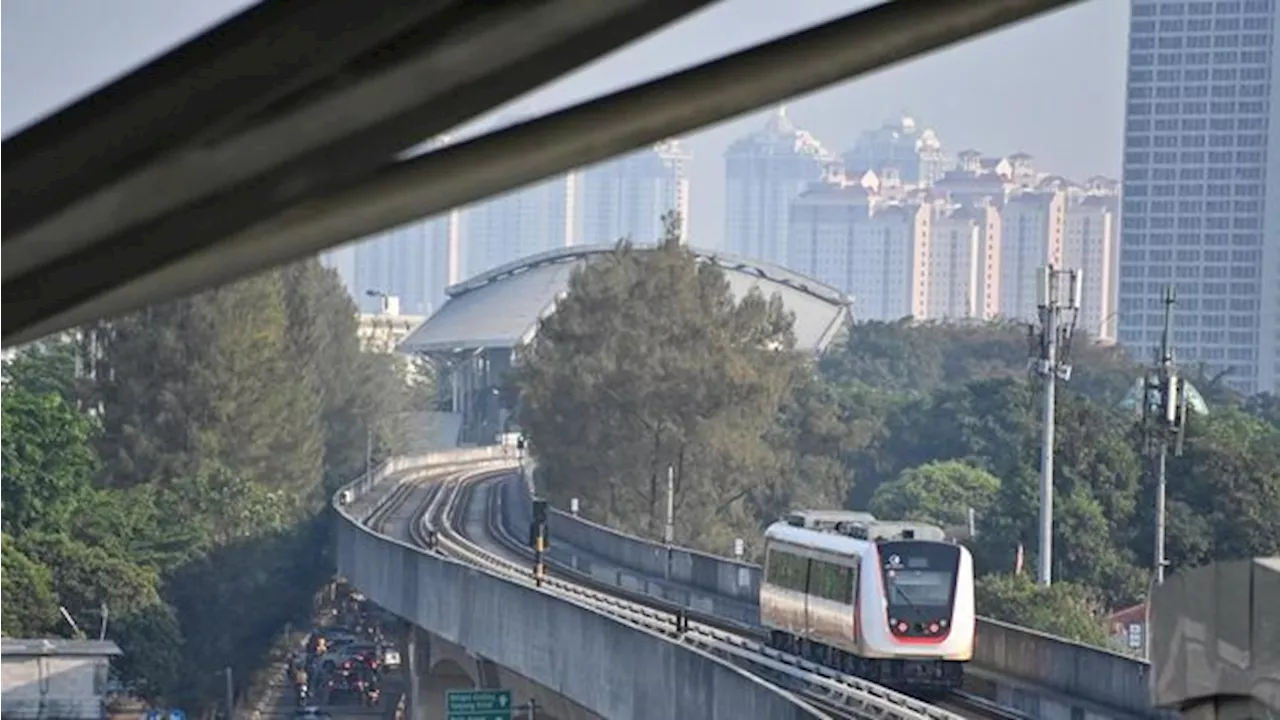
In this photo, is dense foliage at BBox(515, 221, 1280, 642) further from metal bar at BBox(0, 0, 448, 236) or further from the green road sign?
metal bar at BBox(0, 0, 448, 236)

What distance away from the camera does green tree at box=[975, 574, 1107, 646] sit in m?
32.9

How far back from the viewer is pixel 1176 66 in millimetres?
136500

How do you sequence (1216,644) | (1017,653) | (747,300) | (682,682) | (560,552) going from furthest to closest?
(747,300), (560,552), (1017,653), (682,682), (1216,644)

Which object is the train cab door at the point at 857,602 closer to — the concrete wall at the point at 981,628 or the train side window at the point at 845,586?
the train side window at the point at 845,586

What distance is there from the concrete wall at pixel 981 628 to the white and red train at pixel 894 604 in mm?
616

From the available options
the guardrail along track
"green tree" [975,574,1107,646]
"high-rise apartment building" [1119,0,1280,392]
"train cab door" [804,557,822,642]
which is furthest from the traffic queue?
"high-rise apartment building" [1119,0,1280,392]

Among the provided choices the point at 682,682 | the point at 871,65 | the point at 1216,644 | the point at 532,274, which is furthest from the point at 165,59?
the point at 532,274

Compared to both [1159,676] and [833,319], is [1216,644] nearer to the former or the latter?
[1159,676]

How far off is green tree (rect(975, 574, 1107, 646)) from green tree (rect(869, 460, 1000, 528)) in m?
17.5

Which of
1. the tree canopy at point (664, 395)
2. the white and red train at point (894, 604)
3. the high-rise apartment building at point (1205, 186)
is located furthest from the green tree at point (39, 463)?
the high-rise apartment building at point (1205, 186)

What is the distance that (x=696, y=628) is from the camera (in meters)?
29.6

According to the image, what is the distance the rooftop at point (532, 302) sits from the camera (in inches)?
4360

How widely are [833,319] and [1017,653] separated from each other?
86406 millimetres

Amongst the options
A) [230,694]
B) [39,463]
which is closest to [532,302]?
[39,463]
